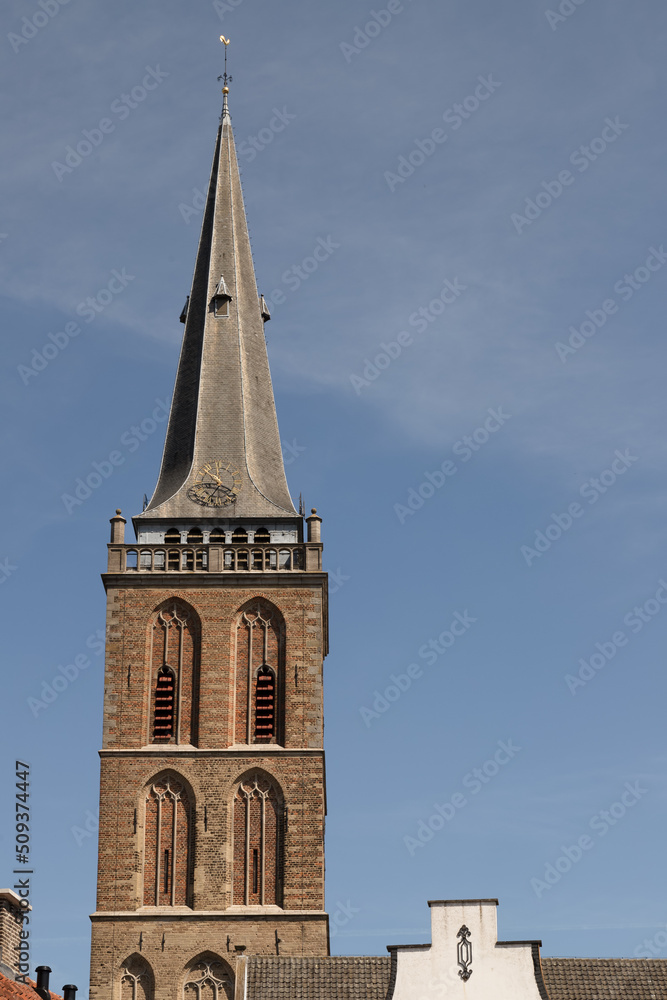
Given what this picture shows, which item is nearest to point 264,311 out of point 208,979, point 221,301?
point 221,301

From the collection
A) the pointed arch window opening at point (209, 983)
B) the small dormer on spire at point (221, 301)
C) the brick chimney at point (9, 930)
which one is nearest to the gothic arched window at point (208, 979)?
the pointed arch window opening at point (209, 983)

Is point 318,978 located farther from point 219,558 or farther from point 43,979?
point 219,558

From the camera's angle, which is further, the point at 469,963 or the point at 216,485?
the point at 216,485

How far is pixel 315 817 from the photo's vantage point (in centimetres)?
4612

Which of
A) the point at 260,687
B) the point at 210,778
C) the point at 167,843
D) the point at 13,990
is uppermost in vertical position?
the point at 260,687

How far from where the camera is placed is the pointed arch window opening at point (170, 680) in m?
47.3

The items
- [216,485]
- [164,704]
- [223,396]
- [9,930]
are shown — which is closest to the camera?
[9,930]

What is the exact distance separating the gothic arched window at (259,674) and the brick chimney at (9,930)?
9.04 metres

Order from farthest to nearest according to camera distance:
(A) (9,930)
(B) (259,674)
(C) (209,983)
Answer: (B) (259,674), (C) (209,983), (A) (9,930)

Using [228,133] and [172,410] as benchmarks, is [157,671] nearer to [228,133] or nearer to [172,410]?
[172,410]

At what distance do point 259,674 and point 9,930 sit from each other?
1117 centimetres

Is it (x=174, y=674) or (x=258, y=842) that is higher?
(x=174, y=674)

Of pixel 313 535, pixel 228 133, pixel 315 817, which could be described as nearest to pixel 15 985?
pixel 315 817

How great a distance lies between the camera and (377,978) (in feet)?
120
